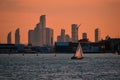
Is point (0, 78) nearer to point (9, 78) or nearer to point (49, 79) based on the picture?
point (9, 78)

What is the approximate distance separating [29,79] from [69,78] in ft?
23.6

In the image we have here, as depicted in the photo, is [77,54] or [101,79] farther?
[77,54]

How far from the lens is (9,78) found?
96.2 meters

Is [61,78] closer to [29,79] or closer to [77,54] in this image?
[29,79]

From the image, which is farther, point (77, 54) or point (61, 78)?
point (77, 54)

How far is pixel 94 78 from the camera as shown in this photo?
96.1 metres

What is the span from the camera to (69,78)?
9600 cm

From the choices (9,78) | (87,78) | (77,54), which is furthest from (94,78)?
(77,54)

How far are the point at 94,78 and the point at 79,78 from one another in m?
2.64

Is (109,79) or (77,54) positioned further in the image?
(77,54)

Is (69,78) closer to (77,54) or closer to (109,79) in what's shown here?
(109,79)

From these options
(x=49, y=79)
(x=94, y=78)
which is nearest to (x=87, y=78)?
(x=94, y=78)

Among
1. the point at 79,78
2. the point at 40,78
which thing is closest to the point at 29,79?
the point at 40,78

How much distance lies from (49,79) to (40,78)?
2.73 m
